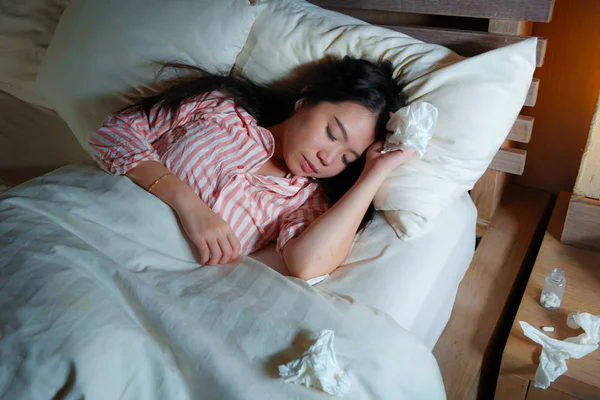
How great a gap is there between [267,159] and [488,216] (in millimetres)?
690

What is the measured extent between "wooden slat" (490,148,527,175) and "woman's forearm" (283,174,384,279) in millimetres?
453

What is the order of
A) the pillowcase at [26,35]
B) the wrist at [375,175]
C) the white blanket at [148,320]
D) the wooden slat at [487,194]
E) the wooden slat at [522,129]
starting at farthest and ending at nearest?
the pillowcase at [26,35] → the wooden slat at [487,194] → the wooden slat at [522,129] → the wrist at [375,175] → the white blanket at [148,320]

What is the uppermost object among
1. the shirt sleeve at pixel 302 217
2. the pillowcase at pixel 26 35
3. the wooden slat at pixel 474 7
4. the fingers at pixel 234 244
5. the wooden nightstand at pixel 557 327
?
the wooden slat at pixel 474 7

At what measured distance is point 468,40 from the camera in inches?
51.3

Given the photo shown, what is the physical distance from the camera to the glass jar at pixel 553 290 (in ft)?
3.84

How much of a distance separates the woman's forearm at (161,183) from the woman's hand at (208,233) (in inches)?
0.6

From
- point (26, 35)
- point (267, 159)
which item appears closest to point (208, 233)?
point (267, 159)

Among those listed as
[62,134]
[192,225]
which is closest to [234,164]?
[192,225]

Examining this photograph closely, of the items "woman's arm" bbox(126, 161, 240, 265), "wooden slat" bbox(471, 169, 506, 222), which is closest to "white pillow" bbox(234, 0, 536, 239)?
"wooden slat" bbox(471, 169, 506, 222)

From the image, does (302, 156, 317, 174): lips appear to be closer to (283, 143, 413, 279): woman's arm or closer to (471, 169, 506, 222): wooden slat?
(283, 143, 413, 279): woman's arm

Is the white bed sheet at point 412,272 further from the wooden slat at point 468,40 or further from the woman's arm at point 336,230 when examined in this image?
the wooden slat at point 468,40

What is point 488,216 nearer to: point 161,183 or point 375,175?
point 375,175

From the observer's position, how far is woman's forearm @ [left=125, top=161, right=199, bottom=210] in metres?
1.13

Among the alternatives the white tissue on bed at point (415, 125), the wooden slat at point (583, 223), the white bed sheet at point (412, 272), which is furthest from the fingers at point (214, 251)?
the wooden slat at point (583, 223)
